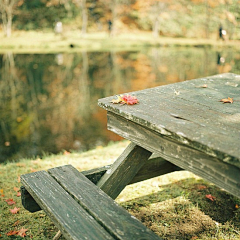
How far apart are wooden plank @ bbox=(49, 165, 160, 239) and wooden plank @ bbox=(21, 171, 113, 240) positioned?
0.11 ft

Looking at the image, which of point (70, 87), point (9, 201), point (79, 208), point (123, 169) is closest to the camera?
point (79, 208)

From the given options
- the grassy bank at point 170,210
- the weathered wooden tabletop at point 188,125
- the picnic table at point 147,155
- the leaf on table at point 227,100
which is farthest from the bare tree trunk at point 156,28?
the leaf on table at point 227,100

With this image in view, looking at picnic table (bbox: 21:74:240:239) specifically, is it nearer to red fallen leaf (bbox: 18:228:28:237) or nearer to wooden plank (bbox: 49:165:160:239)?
wooden plank (bbox: 49:165:160:239)

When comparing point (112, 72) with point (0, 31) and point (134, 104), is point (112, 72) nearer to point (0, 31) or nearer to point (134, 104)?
point (134, 104)

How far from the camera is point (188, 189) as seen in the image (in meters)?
3.50

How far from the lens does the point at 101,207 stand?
1831mm

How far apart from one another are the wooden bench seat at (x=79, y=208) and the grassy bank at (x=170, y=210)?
71 cm

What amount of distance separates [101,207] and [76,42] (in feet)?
64.5

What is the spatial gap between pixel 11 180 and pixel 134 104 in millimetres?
2217

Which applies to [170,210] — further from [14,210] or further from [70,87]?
[70,87]

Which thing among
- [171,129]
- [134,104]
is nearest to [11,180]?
[134,104]

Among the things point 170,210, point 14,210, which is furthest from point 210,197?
point 14,210

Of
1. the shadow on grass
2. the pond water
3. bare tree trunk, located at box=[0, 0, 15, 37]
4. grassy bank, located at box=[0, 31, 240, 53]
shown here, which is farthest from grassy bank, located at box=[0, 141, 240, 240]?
bare tree trunk, located at box=[0, 0, 15, 37]

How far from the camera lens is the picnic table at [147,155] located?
1573 mm
